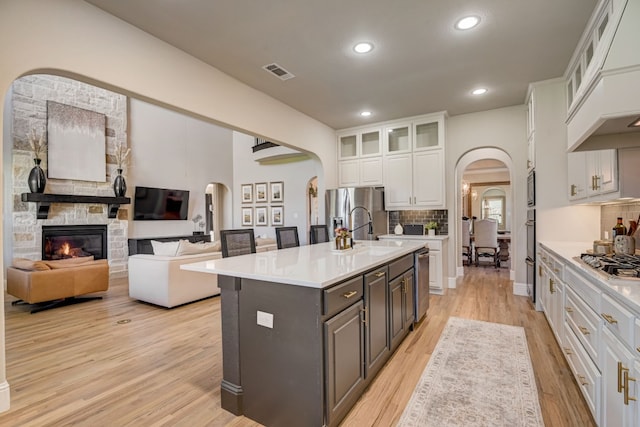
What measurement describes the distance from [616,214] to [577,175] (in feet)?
1.71

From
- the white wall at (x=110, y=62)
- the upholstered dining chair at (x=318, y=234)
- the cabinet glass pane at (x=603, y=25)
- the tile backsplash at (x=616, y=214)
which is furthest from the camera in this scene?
the upholstered dining chair at (x=318, y=234)

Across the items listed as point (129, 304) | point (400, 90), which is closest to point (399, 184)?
point (400, 90)

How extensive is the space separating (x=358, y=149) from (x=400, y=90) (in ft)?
6.06

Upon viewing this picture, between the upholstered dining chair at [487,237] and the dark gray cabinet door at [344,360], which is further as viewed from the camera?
the upholstered dining chair at [487,237]

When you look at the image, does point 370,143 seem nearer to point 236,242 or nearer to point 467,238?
point 236,242

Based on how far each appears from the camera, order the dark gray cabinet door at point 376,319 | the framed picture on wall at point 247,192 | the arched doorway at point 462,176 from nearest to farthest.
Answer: the dark gray cabinet door at point 376,319
the arched doorway at point 462,176
the framed picture on wall at point 247,192

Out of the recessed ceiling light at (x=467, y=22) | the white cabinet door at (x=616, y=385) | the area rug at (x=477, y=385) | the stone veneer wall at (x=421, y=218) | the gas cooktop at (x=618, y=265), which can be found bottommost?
the area rug at (x=477, y=385)

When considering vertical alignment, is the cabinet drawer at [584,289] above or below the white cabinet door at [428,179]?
below

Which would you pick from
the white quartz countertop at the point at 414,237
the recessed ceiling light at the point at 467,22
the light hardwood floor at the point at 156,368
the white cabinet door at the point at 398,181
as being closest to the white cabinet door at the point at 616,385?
the light hardwood floor at the point at 156,368

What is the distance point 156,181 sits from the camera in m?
7.36

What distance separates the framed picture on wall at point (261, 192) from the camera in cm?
914

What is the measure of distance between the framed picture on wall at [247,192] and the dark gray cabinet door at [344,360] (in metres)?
7.75

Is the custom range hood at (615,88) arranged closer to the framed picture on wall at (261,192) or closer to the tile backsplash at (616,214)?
the tile backsplash at (616,214)

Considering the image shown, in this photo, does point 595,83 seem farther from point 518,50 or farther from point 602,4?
point 518,50
